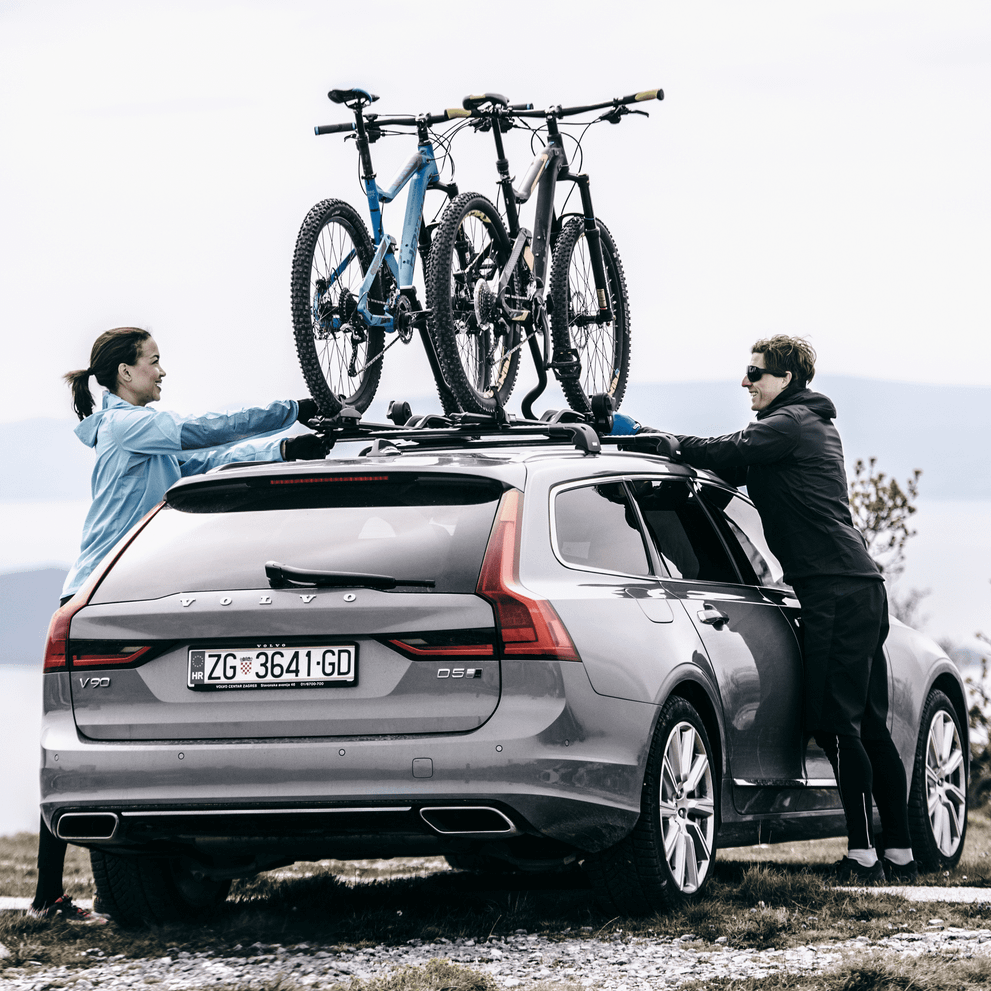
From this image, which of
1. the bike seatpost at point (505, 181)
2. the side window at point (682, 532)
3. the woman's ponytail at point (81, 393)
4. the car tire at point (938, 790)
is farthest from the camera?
the bike seatpost at point (505, 181)

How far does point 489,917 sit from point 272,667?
1.32 m

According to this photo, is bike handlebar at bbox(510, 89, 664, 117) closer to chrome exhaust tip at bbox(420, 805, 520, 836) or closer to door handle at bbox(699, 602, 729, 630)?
door handle at bbox(699, 602, 729, 630)

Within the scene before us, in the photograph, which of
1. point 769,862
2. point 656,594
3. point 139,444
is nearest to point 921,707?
point 769,862

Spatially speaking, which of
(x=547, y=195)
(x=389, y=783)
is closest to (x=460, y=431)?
(x=389, y=783)

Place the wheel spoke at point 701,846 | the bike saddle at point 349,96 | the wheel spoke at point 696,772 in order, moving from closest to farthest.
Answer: the wheel spoke at point 696,772 < the wheel spoke at point 701,846 < the bike saddle at point 349,96

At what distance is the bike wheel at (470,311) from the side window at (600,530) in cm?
159

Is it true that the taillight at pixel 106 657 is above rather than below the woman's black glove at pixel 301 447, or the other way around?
below

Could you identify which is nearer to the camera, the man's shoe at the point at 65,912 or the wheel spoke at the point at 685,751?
the wheel spoke at the point at 685,751

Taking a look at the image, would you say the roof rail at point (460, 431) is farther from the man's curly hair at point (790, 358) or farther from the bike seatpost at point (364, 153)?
the bike seatpost at point (364, 153)

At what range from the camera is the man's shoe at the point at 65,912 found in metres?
6.41

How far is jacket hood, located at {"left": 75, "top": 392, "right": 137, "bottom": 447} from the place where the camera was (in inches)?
279

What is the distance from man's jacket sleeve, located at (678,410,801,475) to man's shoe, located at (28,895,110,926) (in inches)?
121

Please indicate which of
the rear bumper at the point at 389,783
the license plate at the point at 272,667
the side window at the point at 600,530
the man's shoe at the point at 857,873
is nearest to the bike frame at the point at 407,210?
the side window at the point at 600,530

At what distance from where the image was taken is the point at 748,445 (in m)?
7.07
